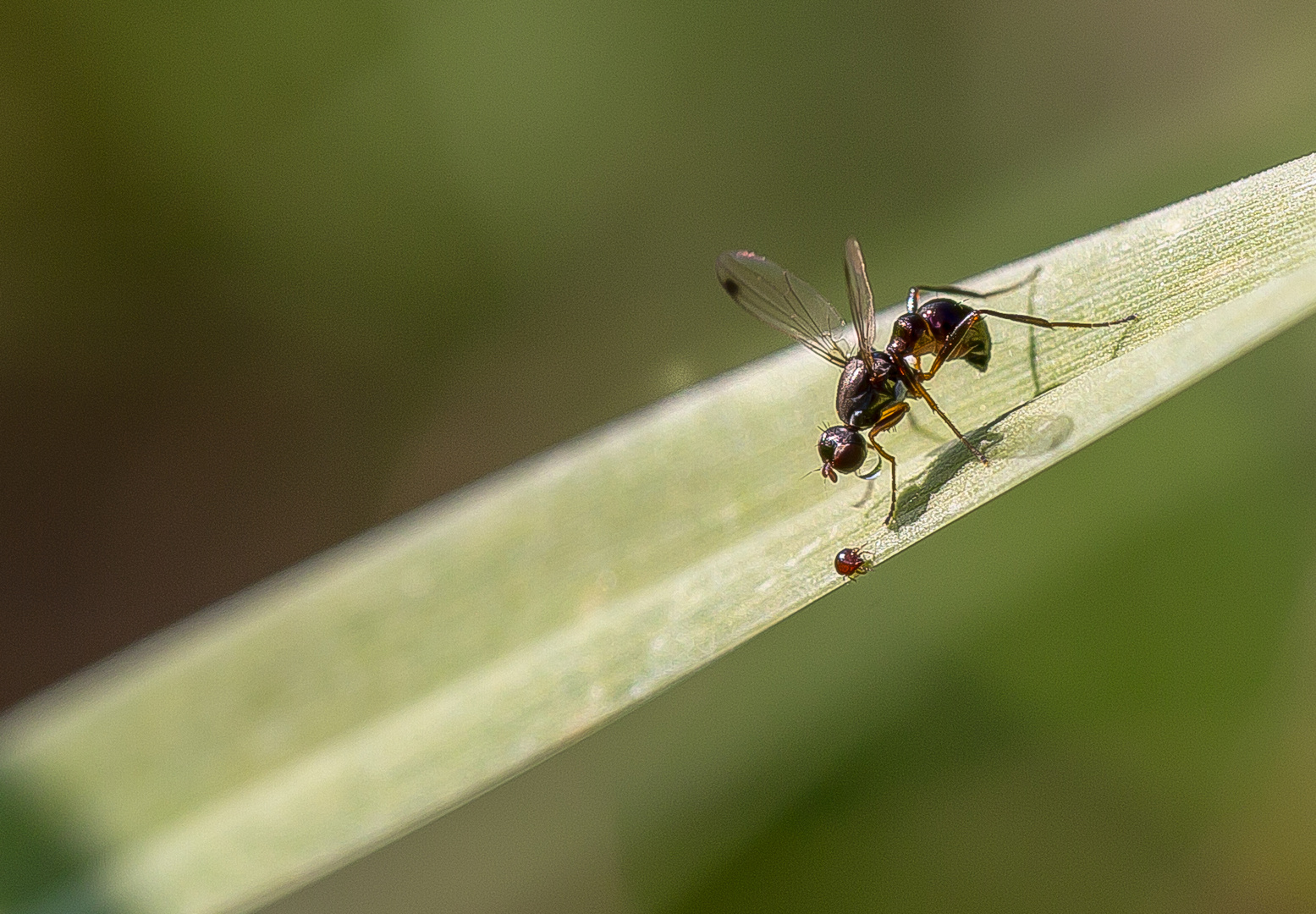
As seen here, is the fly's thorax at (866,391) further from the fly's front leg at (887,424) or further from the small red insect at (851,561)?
the small red insect at (851,561)

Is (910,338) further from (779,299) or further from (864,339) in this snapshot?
(779,299)

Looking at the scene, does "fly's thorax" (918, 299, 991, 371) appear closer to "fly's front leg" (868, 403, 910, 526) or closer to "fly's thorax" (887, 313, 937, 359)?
"fly's thorax" (887, 313, 937, 359)

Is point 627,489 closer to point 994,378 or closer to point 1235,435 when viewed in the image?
point 994,378

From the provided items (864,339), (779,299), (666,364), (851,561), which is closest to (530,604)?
(851,561)

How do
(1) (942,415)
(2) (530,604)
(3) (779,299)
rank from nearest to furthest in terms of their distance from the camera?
(2) (530,604), (1) (942,415), (3) (779,299)

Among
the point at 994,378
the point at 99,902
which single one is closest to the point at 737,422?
the point at 994,378

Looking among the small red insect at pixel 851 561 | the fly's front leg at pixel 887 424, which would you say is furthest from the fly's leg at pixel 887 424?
the small red insect at pixel 851 561
